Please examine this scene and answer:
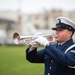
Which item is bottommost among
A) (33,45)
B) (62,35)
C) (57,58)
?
(57,58)

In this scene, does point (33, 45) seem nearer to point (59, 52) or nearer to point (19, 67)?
point (59, 52)

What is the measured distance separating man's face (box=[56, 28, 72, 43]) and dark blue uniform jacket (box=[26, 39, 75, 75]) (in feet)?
0.23

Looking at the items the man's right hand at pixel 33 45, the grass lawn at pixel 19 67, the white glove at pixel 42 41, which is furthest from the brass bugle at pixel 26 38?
the grass lawn at pixel 19 67

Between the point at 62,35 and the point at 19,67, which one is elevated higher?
the point at 62,35

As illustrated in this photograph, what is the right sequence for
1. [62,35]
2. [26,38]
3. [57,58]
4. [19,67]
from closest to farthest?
[57,58] < [62,35] < [26,38] < [19,67]

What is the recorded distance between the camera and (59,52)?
4.95 metres

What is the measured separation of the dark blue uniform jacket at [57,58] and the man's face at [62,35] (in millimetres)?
69

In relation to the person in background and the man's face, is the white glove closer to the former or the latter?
the person in background

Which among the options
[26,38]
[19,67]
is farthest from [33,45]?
[19,67]

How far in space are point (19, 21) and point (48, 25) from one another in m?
11.6

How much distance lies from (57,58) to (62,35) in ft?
1.28

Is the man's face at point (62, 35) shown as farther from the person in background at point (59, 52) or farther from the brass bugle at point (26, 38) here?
the brass bugle at point (26, 38)

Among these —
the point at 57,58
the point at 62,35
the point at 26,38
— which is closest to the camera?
the point at 57,58

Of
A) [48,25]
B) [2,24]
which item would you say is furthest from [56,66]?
[48,25]
